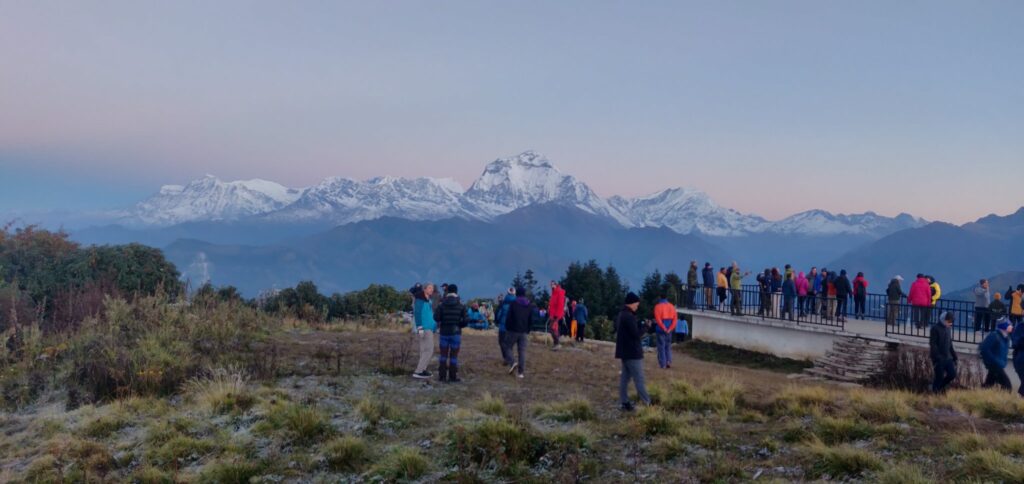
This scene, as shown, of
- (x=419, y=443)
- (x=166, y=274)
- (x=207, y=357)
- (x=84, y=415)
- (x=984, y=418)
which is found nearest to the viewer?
(x=419, y=443)

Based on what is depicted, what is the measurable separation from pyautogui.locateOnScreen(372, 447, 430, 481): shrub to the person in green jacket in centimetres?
1916

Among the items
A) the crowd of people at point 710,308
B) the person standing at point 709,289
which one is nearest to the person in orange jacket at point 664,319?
the crowd of people at point 710,308

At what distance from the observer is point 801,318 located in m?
23.4

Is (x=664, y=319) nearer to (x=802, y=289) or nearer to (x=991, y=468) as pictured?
(x=991, y=468)

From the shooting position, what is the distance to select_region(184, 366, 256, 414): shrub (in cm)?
1112

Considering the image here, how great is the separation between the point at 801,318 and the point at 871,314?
2.77m

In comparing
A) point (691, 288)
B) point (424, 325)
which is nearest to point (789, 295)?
point (691, 288)

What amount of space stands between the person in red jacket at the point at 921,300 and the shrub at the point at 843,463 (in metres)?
14.1

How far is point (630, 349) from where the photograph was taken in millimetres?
10797

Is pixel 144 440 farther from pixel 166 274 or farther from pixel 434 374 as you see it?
pixel 166 274

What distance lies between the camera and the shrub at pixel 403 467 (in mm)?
8172

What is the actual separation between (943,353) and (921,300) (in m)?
8.20

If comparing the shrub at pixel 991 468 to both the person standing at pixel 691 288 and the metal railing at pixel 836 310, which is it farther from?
the person standing at pixel 691 288

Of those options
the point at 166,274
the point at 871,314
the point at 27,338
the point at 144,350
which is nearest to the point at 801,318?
the point at 871,314
